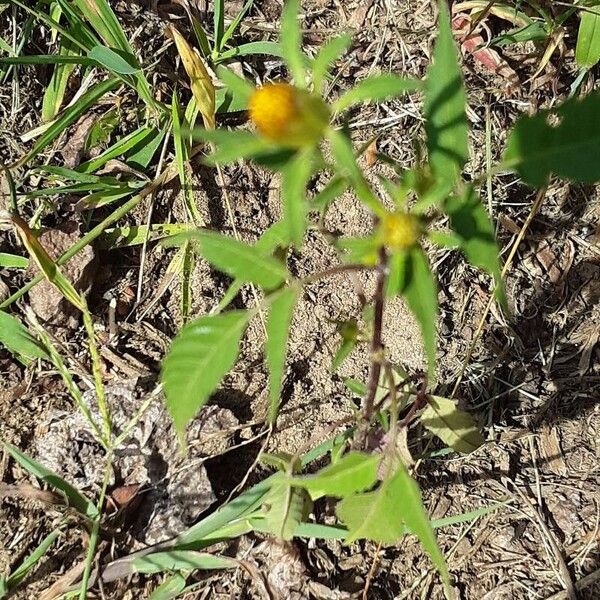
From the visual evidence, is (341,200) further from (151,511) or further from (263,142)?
(263,142)

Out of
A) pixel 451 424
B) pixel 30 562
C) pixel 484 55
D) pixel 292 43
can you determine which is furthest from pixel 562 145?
pixel 30 562

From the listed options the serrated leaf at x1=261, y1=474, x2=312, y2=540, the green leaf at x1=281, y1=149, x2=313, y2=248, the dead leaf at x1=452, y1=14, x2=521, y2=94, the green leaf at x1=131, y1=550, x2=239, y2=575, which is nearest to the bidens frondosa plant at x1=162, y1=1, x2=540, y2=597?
the green leaf at x1=281, y1=149, x2=313, y2=248

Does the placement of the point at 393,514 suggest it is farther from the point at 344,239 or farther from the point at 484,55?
the point at 484,55

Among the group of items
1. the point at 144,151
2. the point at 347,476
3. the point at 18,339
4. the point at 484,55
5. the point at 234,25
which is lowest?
the point at 18,339

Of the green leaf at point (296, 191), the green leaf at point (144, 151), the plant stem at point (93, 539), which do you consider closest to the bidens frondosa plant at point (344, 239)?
the green leaf at point (296, 191)

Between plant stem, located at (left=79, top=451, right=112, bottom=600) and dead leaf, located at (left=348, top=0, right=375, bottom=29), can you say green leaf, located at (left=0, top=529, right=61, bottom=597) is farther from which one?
dead leaf, located at (left=348, top=0, right=375, bottom=29)

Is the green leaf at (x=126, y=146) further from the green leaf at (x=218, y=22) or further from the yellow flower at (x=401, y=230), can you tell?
the yellow flower at (x=401, y=230)

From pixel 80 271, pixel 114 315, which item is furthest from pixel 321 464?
pixel 80 271

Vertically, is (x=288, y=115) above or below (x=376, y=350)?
above
